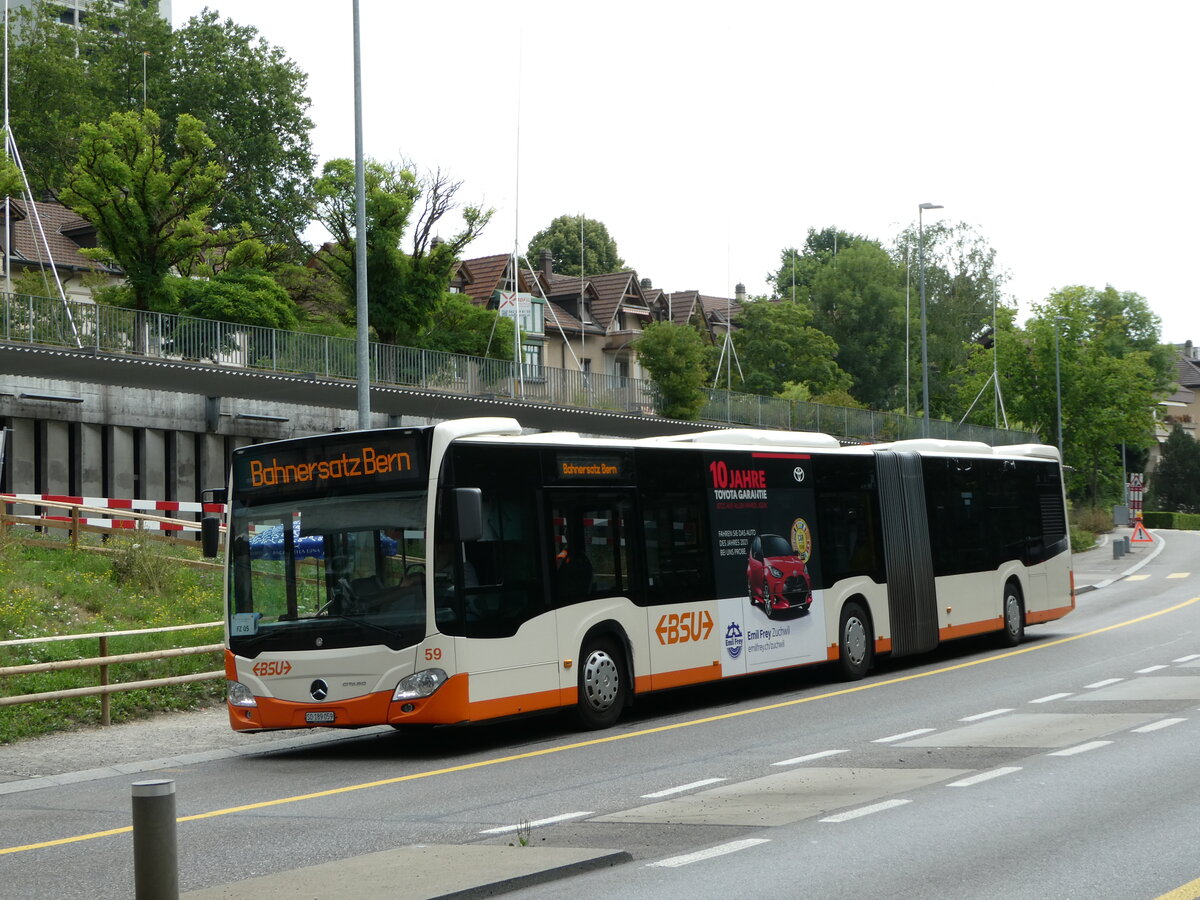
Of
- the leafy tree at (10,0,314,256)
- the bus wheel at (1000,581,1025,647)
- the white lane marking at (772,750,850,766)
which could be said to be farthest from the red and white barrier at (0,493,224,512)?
the leafy tree at (10,0,314,256)

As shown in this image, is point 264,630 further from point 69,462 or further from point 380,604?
point 69,462

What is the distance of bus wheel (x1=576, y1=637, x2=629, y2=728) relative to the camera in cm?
1430

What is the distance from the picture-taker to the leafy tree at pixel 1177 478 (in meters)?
106

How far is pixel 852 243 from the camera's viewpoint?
106125 mm

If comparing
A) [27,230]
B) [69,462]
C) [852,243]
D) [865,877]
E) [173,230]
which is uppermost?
[852,243]

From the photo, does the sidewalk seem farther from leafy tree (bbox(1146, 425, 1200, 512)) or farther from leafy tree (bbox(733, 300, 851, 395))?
leafy tree (bbox(1146, 425, 1200, 512))

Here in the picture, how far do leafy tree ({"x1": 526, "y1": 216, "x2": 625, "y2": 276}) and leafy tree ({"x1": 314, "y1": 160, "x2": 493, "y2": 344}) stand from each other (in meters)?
46.9

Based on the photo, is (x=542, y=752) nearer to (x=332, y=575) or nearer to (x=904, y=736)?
(x=332, y=575)

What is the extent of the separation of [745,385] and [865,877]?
70.5 m

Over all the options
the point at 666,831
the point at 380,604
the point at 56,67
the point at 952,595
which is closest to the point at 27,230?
the point at 56,67

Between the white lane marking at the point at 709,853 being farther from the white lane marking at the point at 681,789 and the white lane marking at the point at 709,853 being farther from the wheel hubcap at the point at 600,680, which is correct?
the wheel hubcap at the point at 600,680

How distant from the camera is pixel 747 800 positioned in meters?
9.77

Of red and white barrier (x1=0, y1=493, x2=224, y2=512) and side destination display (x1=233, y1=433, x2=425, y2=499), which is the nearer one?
side destination display (x1=233, y1=433, x2=425, y2=499)

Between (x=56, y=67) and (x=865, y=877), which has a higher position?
(x=56, y=67)
